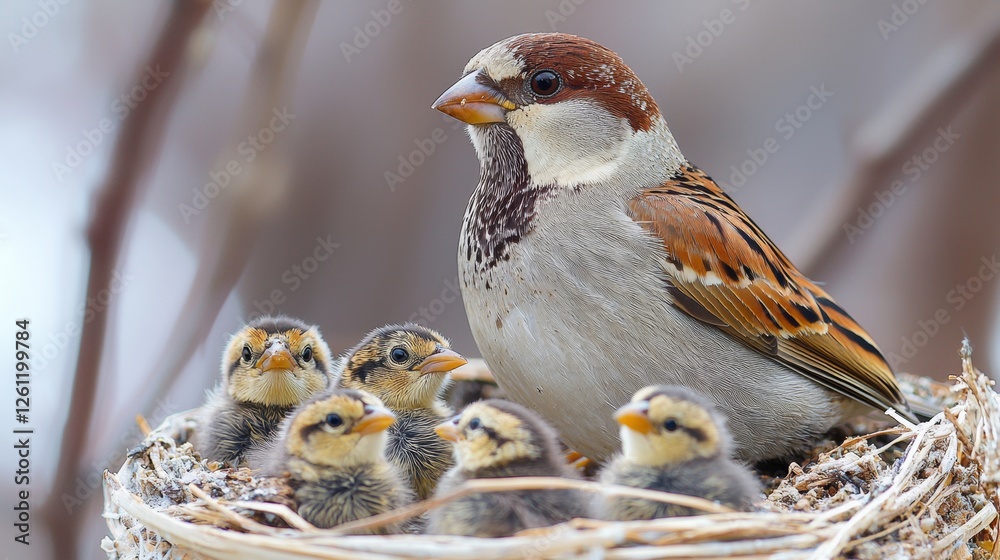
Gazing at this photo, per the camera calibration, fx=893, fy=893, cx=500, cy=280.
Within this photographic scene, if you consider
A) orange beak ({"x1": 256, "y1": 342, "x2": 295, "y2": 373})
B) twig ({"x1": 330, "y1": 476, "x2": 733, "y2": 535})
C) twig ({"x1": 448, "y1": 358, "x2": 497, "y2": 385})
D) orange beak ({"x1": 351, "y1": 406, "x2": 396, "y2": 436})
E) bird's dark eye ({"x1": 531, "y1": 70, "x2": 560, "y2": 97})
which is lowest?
twig ({"x1": 448, "y1": 358, "x2": 497, "y2": 385})

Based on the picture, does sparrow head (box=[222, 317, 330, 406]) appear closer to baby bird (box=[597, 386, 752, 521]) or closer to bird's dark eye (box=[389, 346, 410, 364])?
bird's dark eye (box=[389, 346, 410, 364])

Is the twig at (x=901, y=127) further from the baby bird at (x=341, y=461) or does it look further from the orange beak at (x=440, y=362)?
the baby bird at (x=341, y=461)

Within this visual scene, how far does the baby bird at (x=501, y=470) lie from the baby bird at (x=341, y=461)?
14 cm

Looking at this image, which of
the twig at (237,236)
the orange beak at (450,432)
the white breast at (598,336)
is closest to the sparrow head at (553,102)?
the white breast at (598,336)

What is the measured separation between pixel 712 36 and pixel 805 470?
106 inches

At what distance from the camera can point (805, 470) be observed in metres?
2.47

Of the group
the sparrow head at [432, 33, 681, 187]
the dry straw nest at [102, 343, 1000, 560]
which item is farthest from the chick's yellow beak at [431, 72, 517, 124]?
the dry straw nest at [102, 343, 1000, 560]

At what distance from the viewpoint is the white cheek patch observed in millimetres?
2588

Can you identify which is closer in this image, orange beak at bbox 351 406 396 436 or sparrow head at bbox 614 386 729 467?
sparrow head at bbox 614 386 729 467

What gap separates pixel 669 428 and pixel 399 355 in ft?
3.26

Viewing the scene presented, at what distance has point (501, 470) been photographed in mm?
2008

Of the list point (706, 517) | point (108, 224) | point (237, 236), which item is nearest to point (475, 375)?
point (237, 236)

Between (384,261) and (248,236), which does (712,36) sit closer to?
(384,261)

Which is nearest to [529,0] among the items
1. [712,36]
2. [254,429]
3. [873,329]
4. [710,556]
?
[712,36]
